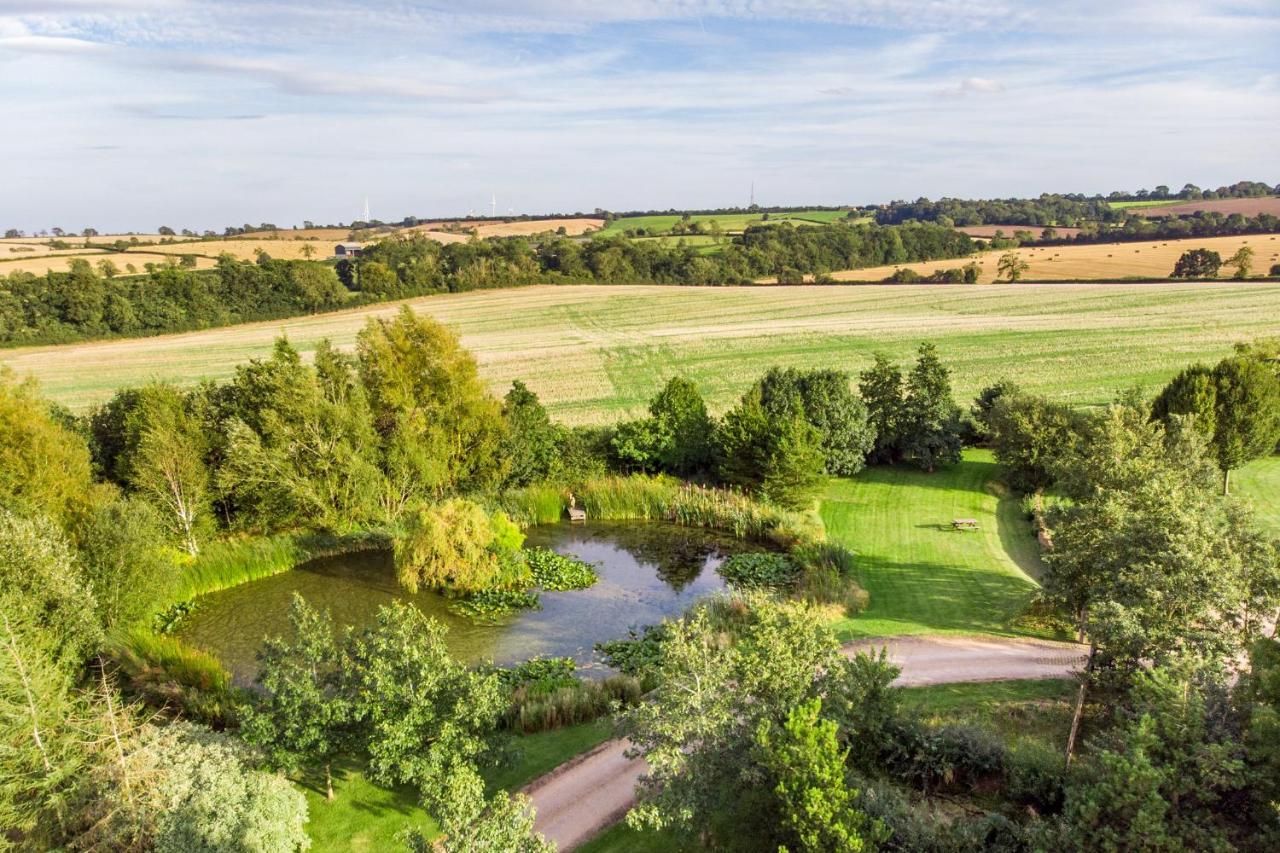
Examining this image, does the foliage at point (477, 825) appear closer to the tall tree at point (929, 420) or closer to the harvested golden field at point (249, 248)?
the tall tree at point (929, 420)

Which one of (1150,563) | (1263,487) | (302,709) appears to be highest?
(1150,563)

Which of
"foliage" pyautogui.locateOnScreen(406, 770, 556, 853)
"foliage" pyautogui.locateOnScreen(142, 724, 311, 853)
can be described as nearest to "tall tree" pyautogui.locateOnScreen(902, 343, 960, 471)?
"foliage" pyautogui.locateOnScreen(406, 770, 556, 853)

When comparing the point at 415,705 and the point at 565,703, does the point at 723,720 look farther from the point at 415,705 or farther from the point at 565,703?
the point at 565,703

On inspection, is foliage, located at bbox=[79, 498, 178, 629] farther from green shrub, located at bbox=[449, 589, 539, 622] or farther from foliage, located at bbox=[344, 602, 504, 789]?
foliage, located at bbox=[344, 602, 504, 789]

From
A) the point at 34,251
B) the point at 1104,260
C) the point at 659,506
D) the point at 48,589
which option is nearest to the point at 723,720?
the point at 48,589

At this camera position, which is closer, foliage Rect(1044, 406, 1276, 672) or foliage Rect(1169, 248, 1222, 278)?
foliage Rect(1044, 406, 1276, 672)

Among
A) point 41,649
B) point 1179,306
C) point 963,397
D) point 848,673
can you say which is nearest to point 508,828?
point 848,673
